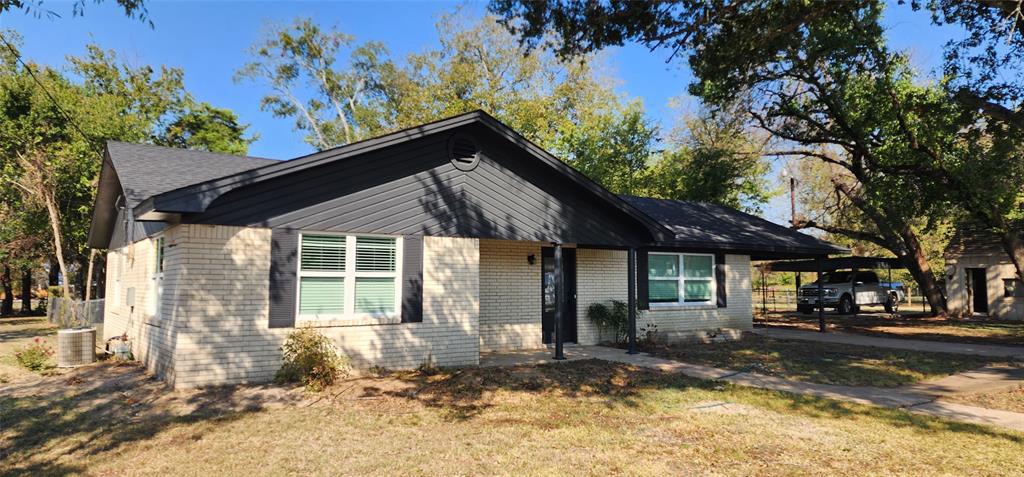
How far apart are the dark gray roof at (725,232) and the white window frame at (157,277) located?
10.0m

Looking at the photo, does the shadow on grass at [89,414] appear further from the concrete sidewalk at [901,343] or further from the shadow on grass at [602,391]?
the concrete sidewalk at [901,343]

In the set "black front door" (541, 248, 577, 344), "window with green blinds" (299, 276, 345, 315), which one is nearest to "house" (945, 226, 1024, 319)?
"black front door" (541, 248, 577, 344)

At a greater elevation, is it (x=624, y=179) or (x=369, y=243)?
(x=624, y=179)

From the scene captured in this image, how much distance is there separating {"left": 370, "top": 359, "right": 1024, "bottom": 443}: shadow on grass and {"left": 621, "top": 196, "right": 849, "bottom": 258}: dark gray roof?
4433mm

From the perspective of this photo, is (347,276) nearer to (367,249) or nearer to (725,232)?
(367,249)

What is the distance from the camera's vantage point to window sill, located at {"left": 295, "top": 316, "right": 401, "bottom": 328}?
8.72 metres

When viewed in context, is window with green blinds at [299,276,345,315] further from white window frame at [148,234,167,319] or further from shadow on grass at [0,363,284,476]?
white window frame at [148,234,167,319]

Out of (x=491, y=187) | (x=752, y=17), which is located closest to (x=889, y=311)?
(x=752, y=17)

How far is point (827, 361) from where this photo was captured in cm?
1114

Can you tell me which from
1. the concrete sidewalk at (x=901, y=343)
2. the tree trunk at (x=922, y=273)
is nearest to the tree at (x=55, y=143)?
the concrete sidewalk at (x=901, y=343)

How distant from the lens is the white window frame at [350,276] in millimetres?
8781

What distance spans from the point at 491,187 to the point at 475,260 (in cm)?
140

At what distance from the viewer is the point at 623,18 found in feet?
33.4

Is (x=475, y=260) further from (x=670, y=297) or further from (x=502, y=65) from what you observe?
(x=502, y=65)
